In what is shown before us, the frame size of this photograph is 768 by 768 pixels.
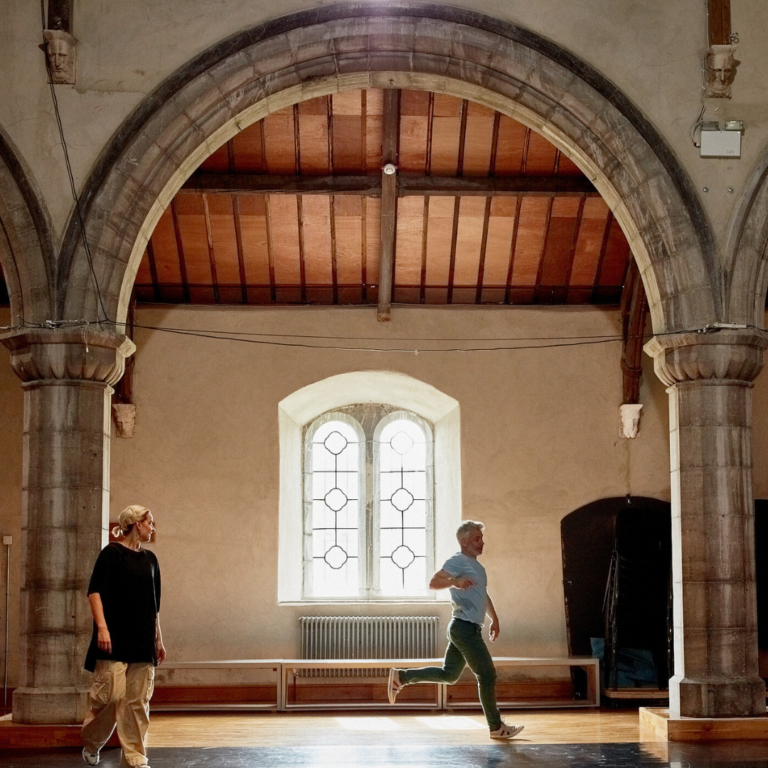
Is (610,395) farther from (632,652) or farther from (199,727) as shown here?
(199,727)

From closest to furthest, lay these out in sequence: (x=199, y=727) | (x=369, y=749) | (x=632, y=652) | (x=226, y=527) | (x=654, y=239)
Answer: (x=369, y=749)
(x=654, y=239)
(x=199, y=727)
(x=632, y=652)
(x=226, y=527)

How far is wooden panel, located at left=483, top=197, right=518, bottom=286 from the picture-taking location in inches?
414

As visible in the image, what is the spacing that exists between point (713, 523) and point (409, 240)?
4507 mm

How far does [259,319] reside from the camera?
11.3 m

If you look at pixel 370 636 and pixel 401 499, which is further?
pixel 401 499

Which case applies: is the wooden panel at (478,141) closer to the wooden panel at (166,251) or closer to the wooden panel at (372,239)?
the wooden panel at (372,239)

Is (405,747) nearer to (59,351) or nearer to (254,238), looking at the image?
(59,351)

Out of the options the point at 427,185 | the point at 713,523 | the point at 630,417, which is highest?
the point at 427,185

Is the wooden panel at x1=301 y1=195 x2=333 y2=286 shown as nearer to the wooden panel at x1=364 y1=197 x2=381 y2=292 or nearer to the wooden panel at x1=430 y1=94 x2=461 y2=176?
the wooden panel at x1=364 y1=197 x2=381 y2=292

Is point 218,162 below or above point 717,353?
above

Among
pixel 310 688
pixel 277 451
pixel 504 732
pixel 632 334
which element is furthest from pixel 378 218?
pixel 504 732

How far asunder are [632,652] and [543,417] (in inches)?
94.0

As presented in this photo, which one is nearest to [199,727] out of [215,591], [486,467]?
[215,591]

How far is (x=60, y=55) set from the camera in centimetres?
764
